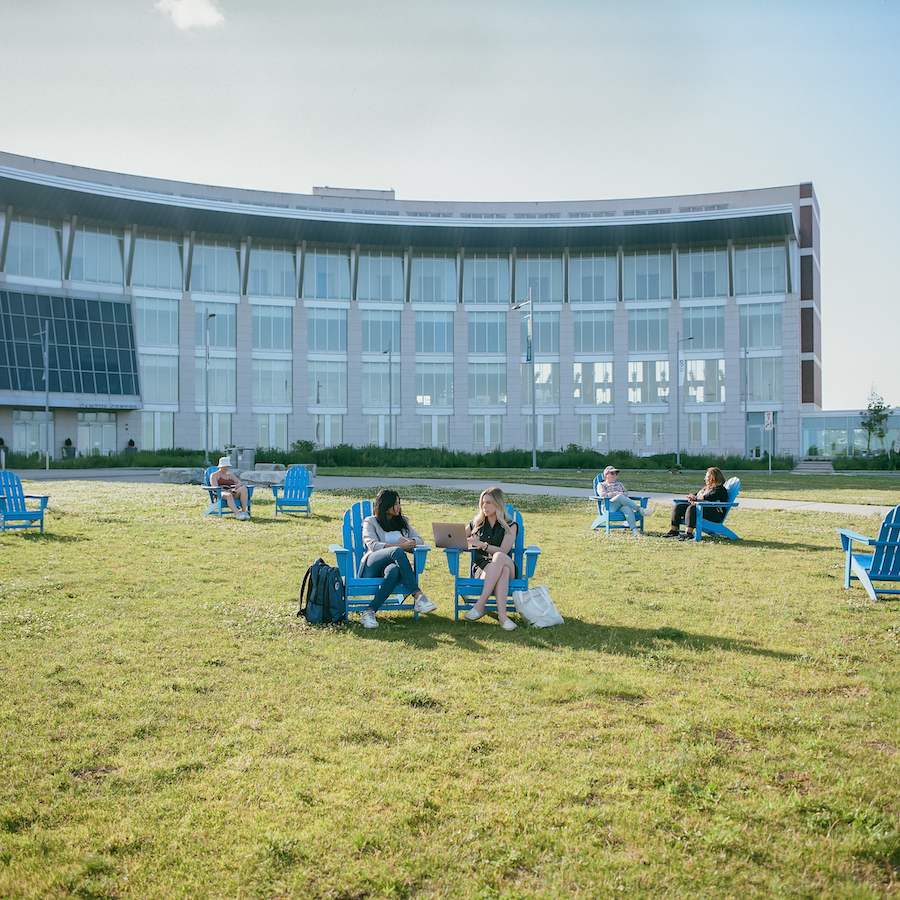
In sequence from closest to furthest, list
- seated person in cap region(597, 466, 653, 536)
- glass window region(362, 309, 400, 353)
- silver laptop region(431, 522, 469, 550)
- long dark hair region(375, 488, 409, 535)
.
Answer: silver laptop region(431, 522, 469, 550), long dark hair region(375, 488, 409, 535), seated person in cap region(597, 466, 653, 536), glass window region(362, 309, 400, 353)

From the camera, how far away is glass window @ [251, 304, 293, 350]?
2315 inches

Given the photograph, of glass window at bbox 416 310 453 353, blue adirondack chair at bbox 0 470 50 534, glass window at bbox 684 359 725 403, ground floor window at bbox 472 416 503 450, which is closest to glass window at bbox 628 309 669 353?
glass window at bbox 684 359 725 403

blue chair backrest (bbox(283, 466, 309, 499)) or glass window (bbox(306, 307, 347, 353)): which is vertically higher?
glass window (bbox(306, 307, 347, 353))

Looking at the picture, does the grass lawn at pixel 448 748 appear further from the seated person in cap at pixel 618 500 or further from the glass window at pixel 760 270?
the glass window at pixel 760 270

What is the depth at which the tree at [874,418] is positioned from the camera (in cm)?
5406

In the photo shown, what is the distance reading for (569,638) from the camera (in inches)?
281

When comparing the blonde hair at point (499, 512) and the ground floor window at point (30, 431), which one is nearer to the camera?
the blonde hair at point (499, 512)

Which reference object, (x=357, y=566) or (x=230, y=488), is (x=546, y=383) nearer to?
(x=230, y=488)

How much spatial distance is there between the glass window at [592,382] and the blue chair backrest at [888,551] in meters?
51.8

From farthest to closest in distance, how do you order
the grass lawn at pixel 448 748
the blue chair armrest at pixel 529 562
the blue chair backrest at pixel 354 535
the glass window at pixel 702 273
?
1. the glass window at pixel 702 273
2. the blue chair backrest at pixel 354 535
3. the blue chair armrest at pixel 529 562
4. the grass lawn at pixel 448 748

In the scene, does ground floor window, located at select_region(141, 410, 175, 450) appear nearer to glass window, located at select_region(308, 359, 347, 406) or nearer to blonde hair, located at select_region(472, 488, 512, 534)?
glass window, located at select_region(308, 359, 347, 406)

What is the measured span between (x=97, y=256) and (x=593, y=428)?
35.9m

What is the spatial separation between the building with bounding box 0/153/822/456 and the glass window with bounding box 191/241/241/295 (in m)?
→ 0.14

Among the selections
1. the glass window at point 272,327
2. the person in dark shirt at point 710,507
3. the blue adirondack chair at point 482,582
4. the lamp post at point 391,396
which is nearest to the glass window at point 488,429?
the lamp post at point 391,396
